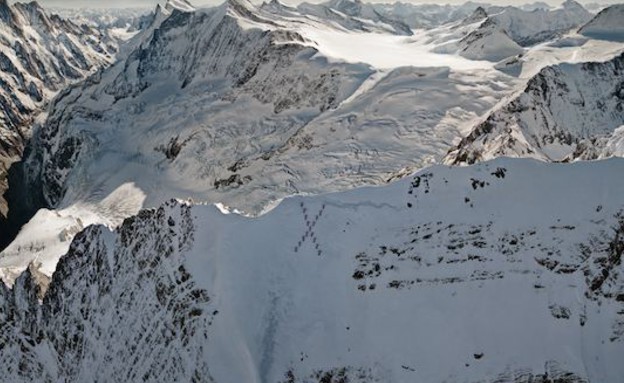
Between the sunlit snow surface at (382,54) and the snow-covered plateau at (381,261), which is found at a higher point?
the snow-covered plateau at (381,261)

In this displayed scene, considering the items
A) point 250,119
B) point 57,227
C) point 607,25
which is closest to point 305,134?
point 250,119

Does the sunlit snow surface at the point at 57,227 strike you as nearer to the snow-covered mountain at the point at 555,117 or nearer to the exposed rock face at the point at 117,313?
the exposed rock face at the point at 117,313

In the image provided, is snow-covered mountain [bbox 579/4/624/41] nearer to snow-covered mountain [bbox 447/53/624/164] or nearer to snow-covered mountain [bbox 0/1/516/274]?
snow-covered mountain [bbox 0/1/516/274]

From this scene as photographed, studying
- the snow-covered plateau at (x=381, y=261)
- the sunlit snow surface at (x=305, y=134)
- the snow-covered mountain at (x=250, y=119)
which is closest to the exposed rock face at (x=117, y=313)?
the snow-covered plateau at (x=381, y=261)

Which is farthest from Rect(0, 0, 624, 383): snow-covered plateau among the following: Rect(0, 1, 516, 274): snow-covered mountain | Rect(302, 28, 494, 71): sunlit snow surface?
Rect(302, 28, 494, 71): sunlit snow surface

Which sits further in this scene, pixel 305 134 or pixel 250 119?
pixel 250 119

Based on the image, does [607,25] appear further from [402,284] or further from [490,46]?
[402,284]
